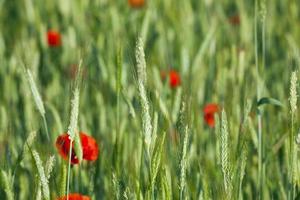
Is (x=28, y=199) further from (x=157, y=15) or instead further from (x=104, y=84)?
(x=157, y=15)

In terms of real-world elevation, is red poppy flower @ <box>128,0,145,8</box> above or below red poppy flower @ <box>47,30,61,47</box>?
above

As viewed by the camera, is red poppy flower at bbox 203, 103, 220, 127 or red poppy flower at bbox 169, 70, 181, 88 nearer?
red poppy flower at bbox 203, 103, 220, 127

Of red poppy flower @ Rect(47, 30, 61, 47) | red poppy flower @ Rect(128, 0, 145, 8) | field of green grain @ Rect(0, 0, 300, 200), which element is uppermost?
red poppy flower @ Rect(128, 0, 145, 8)

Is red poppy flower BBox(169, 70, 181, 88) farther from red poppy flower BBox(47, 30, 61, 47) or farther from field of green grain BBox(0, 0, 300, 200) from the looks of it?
red poppy flower BBox(47, 30, 61, 47)

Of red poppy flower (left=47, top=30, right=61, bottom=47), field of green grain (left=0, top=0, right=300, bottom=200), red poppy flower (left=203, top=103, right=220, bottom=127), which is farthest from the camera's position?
red poppy flower (left=47, top=30, right=61, bottom=47)

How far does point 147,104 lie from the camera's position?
1.14 meters

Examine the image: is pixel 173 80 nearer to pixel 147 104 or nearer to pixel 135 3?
pixel 135 3

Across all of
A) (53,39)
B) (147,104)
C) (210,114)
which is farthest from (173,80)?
(147,104)

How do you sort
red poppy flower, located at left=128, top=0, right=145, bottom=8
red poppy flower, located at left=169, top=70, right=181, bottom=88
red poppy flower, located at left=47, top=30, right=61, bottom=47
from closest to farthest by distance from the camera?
red poppy flower, located at left=169, top=70, right=181, bottom=88, red poppy flower, located at left=47, top=30, right=61, bottom=47, red poppy flower, located at left=128, top=0, right=145, bottom=8

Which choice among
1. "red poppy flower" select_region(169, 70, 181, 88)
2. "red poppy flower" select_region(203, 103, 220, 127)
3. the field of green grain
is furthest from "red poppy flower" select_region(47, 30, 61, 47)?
"red poppy flower" select_region(203, 103, 220, 127)

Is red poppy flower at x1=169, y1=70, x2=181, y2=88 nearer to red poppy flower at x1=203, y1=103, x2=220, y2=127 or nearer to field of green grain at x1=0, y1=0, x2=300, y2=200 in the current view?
field of green grain at x1=0, y1=0, x2=300, y2=200

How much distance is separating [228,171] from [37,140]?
314mm

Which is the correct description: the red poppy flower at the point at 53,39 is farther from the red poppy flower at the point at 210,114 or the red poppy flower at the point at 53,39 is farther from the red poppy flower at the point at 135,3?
the red poppy flower at the point at 210,114

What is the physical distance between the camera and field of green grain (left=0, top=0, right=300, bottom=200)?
1165 millimetres
